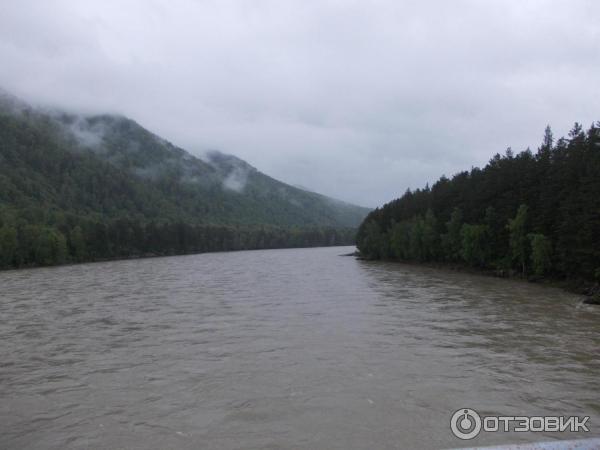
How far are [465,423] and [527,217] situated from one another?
57.8 meters

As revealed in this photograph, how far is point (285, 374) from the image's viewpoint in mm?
18172

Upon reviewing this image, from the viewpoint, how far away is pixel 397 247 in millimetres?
108250

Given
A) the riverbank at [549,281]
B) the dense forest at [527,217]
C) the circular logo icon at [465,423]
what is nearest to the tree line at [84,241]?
the dense forest at [527,217]

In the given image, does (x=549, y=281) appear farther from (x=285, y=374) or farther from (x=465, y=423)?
(x=465, y=423)

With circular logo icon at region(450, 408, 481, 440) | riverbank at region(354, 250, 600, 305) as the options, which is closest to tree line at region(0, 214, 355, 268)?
riverbank at region(354, 250, 600, 305)

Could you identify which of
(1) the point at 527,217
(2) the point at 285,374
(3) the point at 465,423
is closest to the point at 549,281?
(1) the point at 527,217

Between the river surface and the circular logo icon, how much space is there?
0.92 feet

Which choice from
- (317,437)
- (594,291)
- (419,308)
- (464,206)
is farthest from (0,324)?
(464,206)

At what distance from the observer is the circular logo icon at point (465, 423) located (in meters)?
12.5

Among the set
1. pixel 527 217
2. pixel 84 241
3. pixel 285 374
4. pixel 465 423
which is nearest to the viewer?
pixel 465 423

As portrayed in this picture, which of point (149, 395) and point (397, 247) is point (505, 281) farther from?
point (149, 395)

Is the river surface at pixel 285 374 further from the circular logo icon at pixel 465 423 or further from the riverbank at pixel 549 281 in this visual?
the riverbank at pixel 549 281

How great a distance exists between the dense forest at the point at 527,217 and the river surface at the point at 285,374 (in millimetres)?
19615

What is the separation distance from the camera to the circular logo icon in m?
12.5
